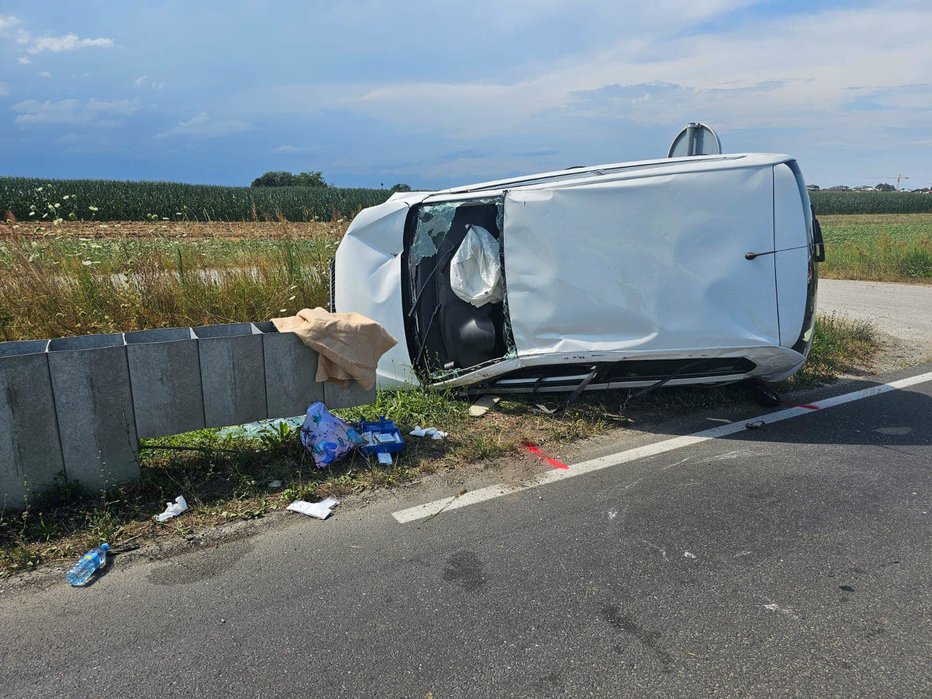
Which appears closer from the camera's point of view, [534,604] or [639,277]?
[534,604]

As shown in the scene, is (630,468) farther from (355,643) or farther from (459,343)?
(355,643)

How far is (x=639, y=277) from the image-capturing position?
474cm

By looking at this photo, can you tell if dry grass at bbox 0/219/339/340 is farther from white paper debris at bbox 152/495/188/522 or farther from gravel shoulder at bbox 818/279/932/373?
gravel shoulder at bbox 818/279/932/373

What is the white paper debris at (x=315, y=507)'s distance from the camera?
3617 mm

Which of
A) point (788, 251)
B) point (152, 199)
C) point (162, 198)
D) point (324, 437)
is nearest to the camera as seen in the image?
point (324, 437)

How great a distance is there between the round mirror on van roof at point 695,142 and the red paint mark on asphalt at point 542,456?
3.26 m

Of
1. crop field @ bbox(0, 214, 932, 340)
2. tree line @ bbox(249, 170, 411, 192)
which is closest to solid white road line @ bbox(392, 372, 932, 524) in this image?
crop field @ bbox(0, 214, 932, 340)

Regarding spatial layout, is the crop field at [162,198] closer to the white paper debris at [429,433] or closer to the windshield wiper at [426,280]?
the windshield wiper at [426,280]

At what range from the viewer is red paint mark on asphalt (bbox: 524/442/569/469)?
14.2 feet

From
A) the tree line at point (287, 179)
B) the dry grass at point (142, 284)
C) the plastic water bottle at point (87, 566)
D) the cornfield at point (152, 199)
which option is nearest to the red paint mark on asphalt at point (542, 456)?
the plastic water bottle at point (87, 566)

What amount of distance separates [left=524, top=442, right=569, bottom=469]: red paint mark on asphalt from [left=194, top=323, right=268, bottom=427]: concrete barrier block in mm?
1849

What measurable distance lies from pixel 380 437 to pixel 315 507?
858mm

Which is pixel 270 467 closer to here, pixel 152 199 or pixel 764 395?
pixel 764 395

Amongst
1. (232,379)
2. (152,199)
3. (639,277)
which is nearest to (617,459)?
(639,277)
